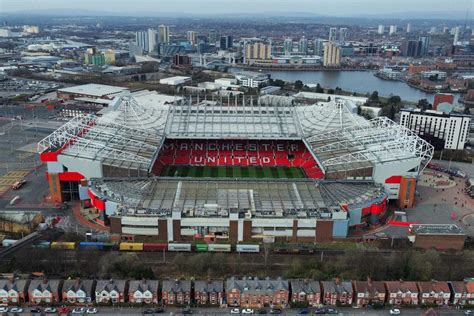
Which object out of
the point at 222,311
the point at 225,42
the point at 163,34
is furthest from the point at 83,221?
the point at 163,34

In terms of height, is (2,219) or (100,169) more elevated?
(100,169)

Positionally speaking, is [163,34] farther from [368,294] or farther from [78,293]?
[368,294]

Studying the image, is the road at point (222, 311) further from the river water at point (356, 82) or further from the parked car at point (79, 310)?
the river water at point (356, 82)

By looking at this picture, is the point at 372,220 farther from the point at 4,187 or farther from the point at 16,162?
the point at 16,162

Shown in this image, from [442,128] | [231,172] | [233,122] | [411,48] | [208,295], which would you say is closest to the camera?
[208,295]

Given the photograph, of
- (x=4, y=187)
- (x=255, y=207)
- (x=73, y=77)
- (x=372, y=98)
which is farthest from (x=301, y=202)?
(x=73, y=77)

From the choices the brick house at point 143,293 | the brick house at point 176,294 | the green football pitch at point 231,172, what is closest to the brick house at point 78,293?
the brick house at point 143,293
